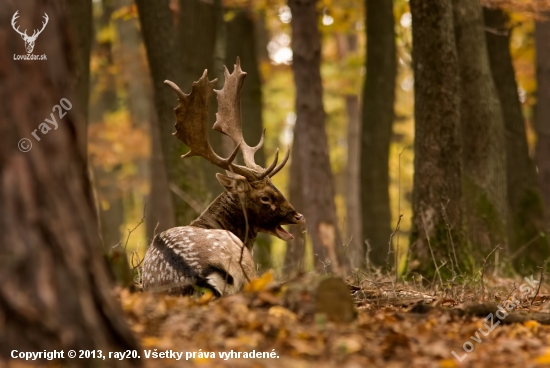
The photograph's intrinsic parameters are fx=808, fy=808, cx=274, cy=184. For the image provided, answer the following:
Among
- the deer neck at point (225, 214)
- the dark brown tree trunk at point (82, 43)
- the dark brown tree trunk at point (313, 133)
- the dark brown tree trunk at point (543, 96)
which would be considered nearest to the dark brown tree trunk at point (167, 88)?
the dark brown tree trunk at point (82, 43)

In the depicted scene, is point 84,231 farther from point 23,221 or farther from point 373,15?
point 373,15

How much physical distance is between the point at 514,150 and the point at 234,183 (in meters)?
8.03

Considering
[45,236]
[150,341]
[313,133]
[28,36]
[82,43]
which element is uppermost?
[82,43]

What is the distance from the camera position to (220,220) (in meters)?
9.61

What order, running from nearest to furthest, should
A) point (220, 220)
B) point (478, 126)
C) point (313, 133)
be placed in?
point (220, 220) → point (478, 126) → point (313, 133)

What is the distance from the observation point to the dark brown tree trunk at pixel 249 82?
16.3m

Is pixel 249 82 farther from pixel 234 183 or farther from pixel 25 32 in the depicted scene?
pixel 25 32

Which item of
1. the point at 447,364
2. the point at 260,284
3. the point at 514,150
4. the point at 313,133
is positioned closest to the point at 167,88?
the point at 313,133

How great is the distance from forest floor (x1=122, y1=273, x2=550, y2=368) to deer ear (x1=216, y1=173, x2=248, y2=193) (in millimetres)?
2883

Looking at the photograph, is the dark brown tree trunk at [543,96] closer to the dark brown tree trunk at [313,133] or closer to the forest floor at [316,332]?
the dark brown tree trunk at [313,133]

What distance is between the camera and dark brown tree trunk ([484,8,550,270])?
49.5 feet

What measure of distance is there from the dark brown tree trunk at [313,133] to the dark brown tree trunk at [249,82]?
177cm

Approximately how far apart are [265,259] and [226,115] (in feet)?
21.7

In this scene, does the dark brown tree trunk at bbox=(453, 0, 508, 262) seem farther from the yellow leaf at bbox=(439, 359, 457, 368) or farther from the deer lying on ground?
the yellow leaf at bbox=(439, 359, 457, 368)
